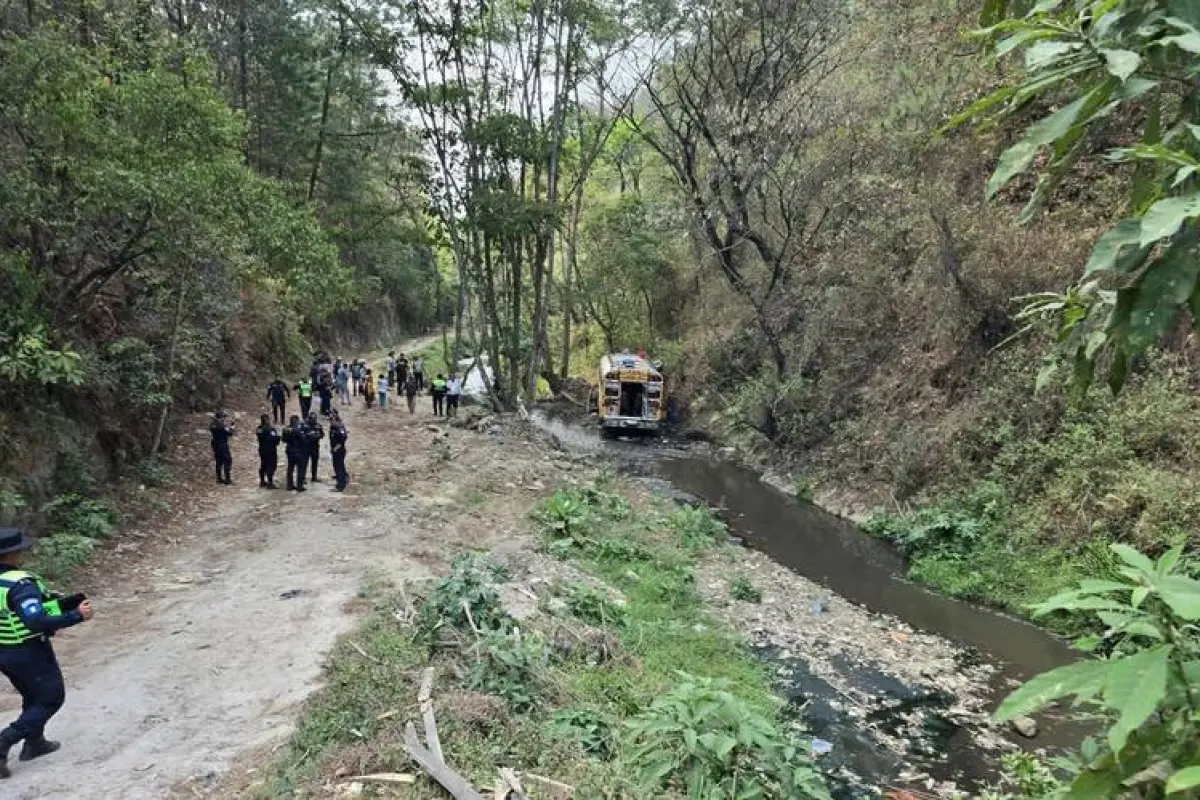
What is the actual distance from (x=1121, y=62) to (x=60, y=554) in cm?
1218

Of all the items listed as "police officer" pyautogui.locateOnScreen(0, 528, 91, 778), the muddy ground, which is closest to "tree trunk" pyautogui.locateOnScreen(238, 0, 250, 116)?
the muddy ground

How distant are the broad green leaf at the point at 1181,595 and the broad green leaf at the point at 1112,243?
2.51ft

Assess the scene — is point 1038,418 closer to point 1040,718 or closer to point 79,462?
point 1040,718

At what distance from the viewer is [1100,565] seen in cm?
1195

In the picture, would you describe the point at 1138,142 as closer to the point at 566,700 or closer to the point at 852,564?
the point at 566,700

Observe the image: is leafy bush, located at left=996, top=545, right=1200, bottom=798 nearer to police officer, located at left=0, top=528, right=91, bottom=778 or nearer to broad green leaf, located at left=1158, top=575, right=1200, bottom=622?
broad green leaf, located at left=1158, top=575, right=1200, bottom=622

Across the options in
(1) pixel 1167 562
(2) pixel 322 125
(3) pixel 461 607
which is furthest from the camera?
(2) pixel 322 125

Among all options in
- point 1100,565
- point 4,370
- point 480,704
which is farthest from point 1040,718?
point 4,370

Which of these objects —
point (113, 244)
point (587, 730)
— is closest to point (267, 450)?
point (113, 244)

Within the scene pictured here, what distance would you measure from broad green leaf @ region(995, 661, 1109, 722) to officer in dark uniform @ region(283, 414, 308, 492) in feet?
49.5

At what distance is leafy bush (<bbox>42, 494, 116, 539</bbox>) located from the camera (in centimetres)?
1123

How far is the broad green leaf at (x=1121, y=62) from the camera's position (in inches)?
68.5

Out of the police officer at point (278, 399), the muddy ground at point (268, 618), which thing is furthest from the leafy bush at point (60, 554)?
the police officer at point (278, 399)

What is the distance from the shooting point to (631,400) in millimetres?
29547
